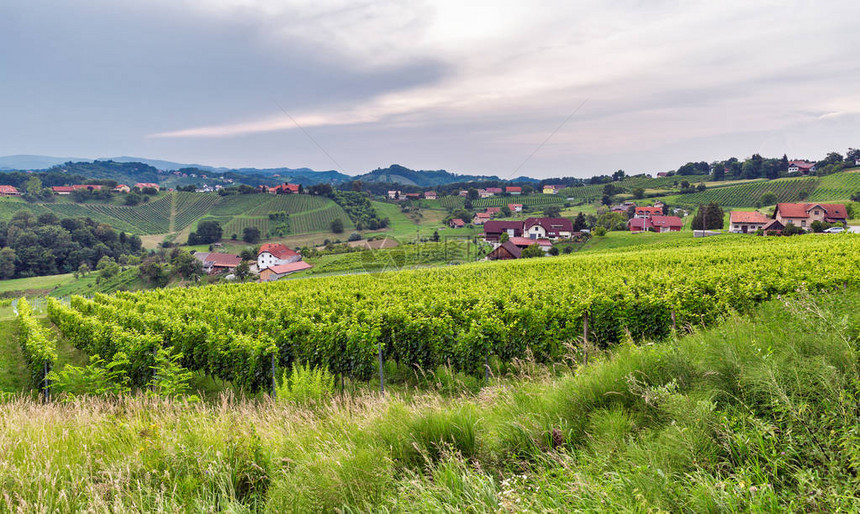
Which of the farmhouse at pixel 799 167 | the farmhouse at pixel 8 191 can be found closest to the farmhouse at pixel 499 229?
the farmhouse at pixel 799 167

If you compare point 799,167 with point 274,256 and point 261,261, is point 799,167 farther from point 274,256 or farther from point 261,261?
point 261,261

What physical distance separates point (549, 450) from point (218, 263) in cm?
9623

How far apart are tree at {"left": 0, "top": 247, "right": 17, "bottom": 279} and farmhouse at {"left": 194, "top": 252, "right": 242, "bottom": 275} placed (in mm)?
48339

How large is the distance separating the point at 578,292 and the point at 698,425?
910cm

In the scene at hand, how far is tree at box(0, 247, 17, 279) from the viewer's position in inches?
3802

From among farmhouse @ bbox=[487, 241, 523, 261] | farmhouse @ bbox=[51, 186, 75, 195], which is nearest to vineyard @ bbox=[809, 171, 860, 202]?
farmhouse @ bbox=[487, 241, 523, 261]

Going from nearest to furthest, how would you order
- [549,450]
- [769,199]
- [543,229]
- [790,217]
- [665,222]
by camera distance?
[549,450] < [790,217] < [665,222] < [543,229] < [769,199]

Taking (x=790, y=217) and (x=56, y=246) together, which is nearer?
(x=790, y=217)

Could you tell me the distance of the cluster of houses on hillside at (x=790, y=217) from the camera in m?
68.9

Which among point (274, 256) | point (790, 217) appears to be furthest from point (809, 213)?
point (274, 256)

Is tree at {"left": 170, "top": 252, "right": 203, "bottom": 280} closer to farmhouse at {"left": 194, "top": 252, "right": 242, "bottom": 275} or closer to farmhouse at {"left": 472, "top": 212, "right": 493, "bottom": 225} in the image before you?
farmhouse at {"left": 194, "top": 252, "right": 242, "bottom": 275}

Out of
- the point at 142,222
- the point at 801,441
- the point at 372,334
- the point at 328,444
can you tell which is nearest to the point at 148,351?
the point at 372,334

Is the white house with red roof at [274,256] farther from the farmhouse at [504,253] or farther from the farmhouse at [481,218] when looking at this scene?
the farmhouse at [481,218]

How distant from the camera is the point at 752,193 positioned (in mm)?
112812
